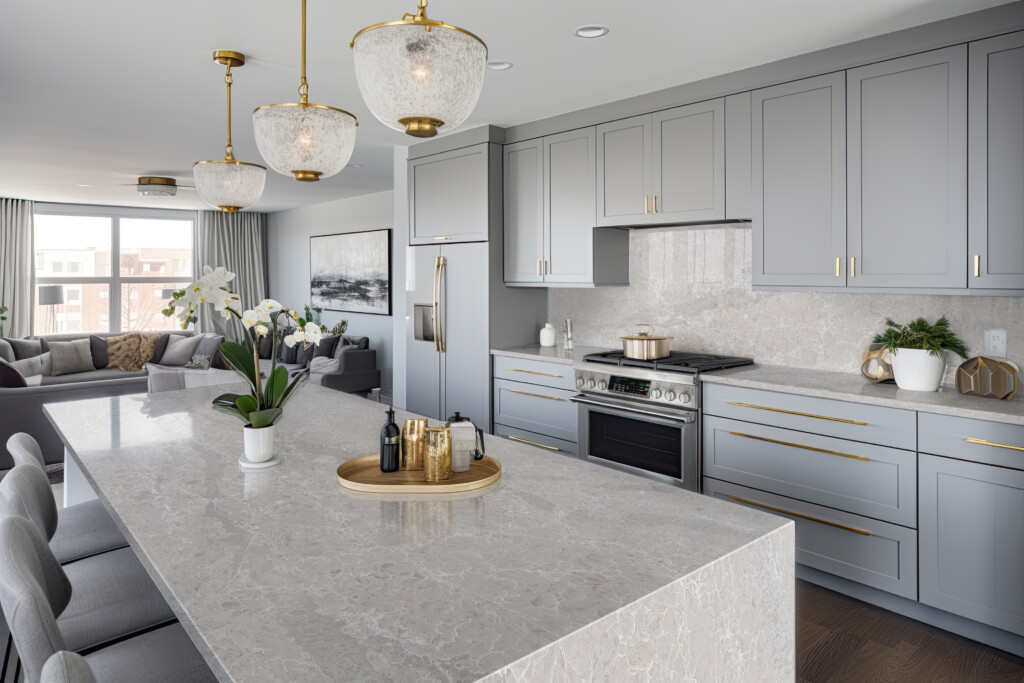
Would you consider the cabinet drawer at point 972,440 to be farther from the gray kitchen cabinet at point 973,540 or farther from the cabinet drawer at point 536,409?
the cabinet drawer at point 536,409

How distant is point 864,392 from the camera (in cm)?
286

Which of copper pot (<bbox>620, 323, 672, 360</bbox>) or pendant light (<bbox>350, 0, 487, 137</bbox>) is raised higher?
pendant light (<bbox>350, 0, 487, 137</bbox>)

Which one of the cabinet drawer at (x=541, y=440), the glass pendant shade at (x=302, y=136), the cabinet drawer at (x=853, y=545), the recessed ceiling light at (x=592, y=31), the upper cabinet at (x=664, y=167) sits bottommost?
the cabinet drawer at (x=853, y=545)

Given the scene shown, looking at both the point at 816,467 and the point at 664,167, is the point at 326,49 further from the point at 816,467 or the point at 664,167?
the point at 816,467

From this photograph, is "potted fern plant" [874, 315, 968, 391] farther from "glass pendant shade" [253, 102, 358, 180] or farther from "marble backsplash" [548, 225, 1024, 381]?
"glass pendant shade" [253, 102, 358, 180]

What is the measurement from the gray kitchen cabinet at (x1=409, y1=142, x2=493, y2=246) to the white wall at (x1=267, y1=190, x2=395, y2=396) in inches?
71.7

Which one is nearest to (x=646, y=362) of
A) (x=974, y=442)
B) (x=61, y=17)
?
(x=974, y=442)

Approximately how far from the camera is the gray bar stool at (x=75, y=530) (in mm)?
2049

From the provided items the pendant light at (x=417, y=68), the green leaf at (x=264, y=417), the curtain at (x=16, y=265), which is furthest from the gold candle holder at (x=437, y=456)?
the curtain at (x=16, y=265)

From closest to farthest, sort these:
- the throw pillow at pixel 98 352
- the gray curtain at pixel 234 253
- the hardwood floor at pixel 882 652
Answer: the hardwood floor at pixel 882 652, the throw pillow at pixel 98 352, the gray curtain at pixel 234 253

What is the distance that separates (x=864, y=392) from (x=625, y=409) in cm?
122

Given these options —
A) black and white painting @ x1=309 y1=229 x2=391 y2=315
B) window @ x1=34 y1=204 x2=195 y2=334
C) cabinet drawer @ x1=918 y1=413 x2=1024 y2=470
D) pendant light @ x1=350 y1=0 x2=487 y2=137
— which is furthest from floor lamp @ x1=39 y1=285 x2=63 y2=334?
cabinet drawer @ x1=918 y1=413 x2=1024 y2=470

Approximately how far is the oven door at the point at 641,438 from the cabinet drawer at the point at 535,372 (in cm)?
16

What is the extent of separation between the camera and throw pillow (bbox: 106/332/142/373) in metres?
7.92
